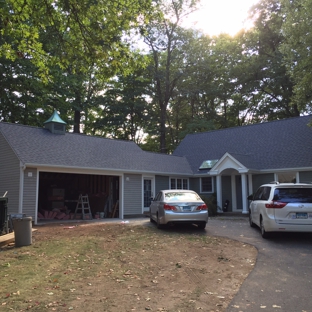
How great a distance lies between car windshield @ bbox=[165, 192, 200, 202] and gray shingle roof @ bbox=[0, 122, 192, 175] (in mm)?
6054

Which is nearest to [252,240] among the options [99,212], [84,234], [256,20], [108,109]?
[84,234]

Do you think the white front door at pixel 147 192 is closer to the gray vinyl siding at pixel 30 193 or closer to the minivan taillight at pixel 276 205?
the gray vinyl siding at pixel 30 193

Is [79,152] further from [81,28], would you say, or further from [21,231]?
[81,28]

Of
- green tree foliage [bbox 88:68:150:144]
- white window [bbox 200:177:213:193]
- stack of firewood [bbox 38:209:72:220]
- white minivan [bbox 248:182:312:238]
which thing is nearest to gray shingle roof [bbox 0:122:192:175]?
white window [bbox 200:177:213:193]

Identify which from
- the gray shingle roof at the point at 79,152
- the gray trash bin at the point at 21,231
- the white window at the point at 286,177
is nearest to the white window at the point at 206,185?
the gray shingle roof at the point at 79,152

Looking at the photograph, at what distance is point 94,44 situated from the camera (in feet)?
28.8

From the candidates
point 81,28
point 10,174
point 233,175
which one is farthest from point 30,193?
Answer: point 233,175

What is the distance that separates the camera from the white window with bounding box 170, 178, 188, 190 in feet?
71.6

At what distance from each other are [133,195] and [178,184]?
15.5ft

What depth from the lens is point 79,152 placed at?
17.4 m

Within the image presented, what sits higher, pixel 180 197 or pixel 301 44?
pixel 301 44

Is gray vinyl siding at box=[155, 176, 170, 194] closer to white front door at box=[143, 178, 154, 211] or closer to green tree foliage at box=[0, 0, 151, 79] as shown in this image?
white front door at box=[143, 178, 154, 211]

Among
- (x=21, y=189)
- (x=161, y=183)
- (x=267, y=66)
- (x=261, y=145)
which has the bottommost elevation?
(x=21, y=189)

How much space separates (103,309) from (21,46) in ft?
24.8
